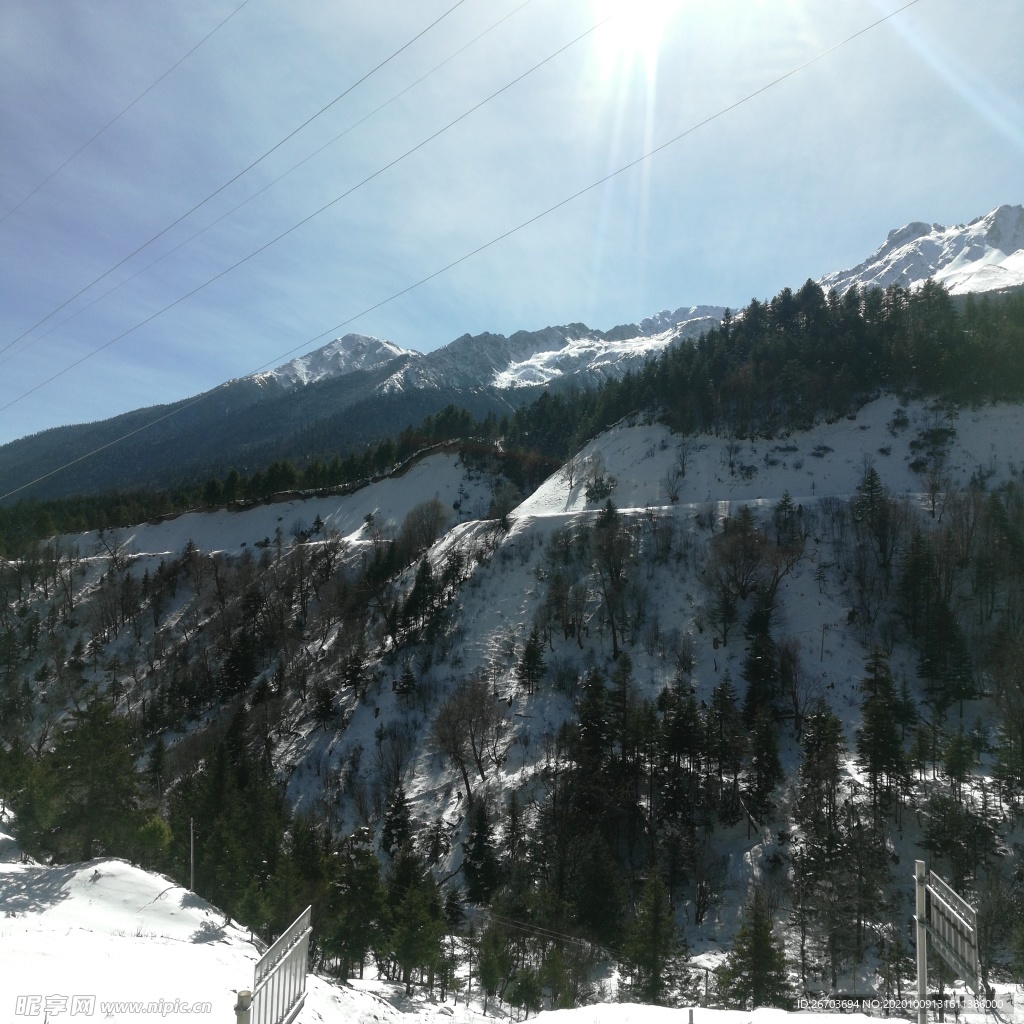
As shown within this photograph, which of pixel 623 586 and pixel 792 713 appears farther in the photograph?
pixel 623 586

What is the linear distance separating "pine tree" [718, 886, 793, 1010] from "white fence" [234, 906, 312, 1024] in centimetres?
1894

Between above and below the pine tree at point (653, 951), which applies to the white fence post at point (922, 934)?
above

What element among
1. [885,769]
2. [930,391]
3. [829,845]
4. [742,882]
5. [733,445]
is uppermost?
A: [930,391]

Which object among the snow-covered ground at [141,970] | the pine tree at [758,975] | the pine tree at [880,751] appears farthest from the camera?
the pine tree at [880,751]

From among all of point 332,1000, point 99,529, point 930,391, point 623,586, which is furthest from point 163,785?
point 930,391

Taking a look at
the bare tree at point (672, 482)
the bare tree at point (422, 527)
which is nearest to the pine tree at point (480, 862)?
the bare tree at point (422, 527)

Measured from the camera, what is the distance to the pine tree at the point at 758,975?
21109mm

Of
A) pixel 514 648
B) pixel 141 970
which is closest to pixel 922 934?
pixel 141 970

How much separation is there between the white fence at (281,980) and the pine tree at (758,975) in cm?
1894

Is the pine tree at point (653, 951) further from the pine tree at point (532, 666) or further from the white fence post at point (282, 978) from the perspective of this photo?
the pine tree at point (532, 666)

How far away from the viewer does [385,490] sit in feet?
277

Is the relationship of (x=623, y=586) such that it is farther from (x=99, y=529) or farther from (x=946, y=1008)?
(x=99, y=529)

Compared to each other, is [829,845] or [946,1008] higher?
[946,1008]

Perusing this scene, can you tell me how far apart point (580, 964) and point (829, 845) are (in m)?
12.6
